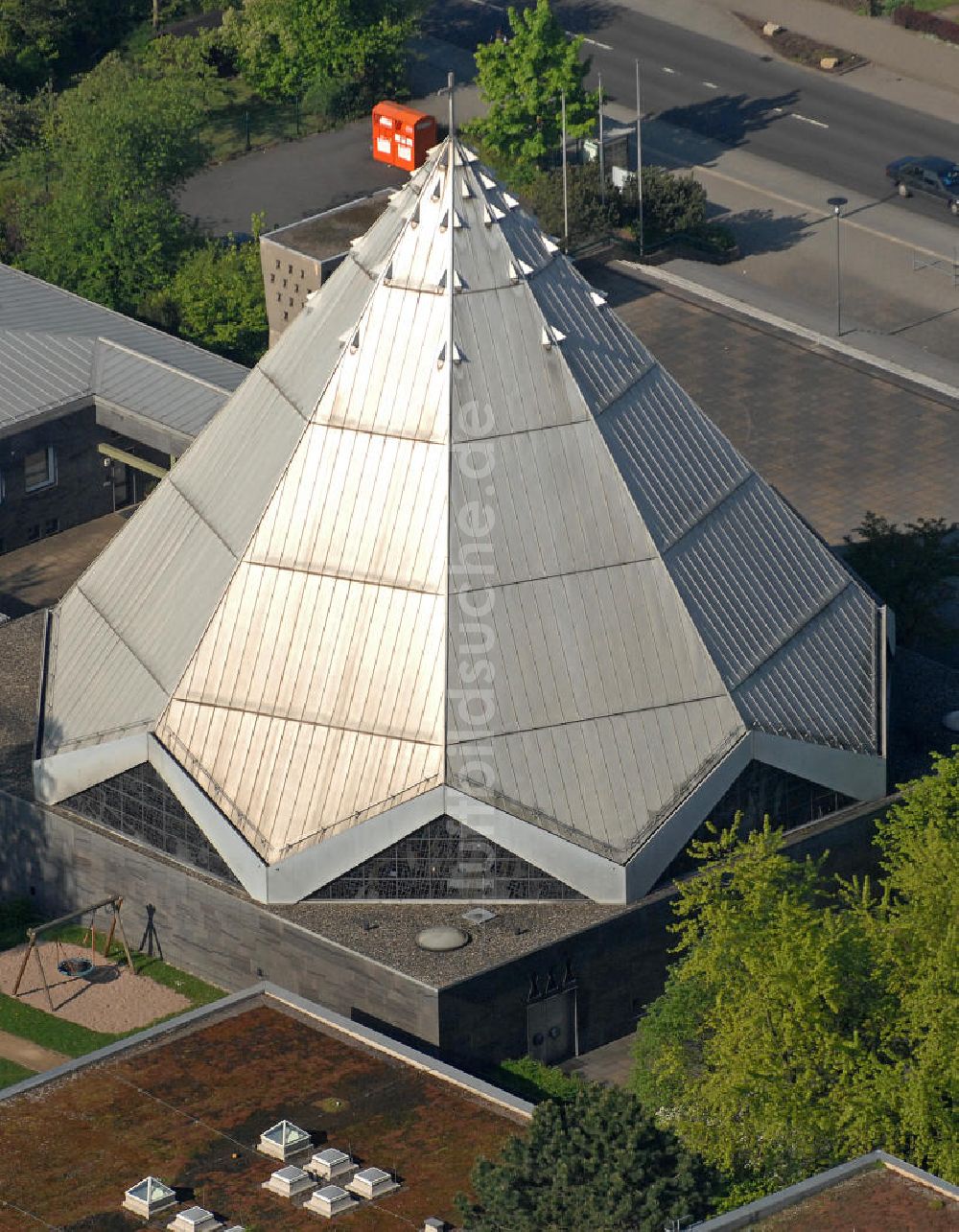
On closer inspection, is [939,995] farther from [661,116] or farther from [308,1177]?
[661,116]

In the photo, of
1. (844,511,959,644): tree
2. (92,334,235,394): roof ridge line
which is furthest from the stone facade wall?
(844,511,959,644): tree

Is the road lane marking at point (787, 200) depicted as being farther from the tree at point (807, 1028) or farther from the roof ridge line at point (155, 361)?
the tree at point (807, 1028)

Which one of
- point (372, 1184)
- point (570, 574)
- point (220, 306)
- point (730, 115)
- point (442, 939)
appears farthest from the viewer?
point (730, 115)

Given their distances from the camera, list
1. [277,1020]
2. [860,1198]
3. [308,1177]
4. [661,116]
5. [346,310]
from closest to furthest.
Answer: [860,1198] → [308,1177] → [277,1020] → [346,310] → [661,116]

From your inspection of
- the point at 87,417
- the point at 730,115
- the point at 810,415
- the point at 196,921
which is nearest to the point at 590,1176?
the point at 196,921

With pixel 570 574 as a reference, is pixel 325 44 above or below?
above

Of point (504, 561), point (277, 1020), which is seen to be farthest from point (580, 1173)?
point (504, 561)

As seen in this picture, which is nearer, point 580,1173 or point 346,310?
point 580,1173

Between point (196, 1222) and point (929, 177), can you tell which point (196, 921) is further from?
point (929, 177)
